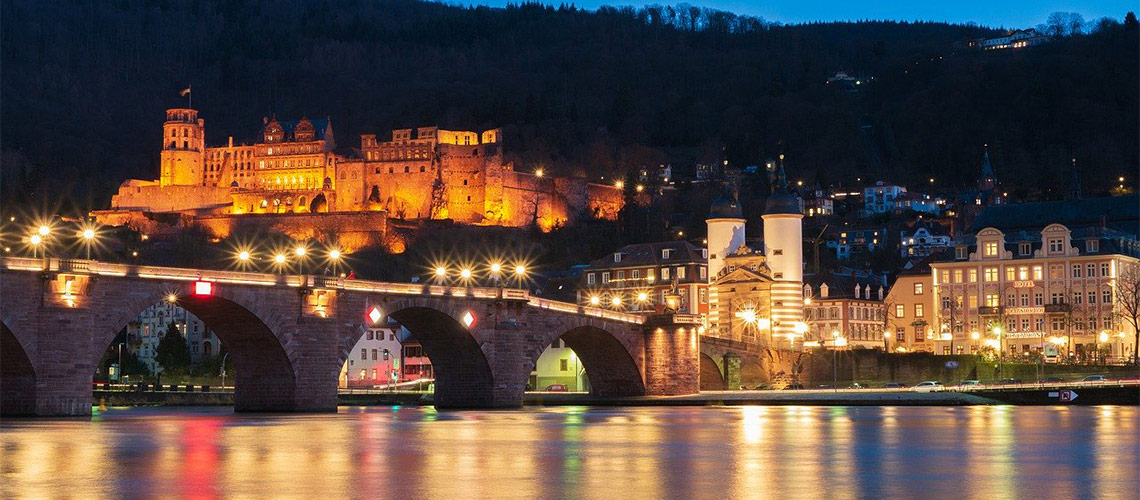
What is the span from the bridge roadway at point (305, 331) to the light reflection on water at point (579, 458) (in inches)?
139

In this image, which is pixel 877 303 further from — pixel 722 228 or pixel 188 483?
pixel 188 483

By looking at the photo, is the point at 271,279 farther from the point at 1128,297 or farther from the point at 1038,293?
the point at 1128,297

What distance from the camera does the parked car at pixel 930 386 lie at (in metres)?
89.6

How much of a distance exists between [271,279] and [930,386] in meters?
42.0

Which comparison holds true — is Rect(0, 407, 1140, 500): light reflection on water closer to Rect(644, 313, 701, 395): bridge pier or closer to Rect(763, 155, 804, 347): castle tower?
Rect(644, 313, 701, 395): bridge pier

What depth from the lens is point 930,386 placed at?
9381 centimetres

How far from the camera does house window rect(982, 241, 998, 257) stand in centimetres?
11085

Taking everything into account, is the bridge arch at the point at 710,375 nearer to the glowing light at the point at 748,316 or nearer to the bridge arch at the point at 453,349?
the glowing light at the point at 748,316

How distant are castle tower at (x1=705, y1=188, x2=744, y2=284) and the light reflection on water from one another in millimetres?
52308

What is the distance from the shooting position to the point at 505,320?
259 feet

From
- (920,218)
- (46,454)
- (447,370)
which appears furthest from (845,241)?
(46,454)

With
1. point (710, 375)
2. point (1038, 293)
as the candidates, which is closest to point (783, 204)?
point (710, 375)

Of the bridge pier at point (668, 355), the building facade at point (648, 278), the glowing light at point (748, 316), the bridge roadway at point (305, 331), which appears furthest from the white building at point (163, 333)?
the bridge pier at point (668, 355)

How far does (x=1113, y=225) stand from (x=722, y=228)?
3425cm
